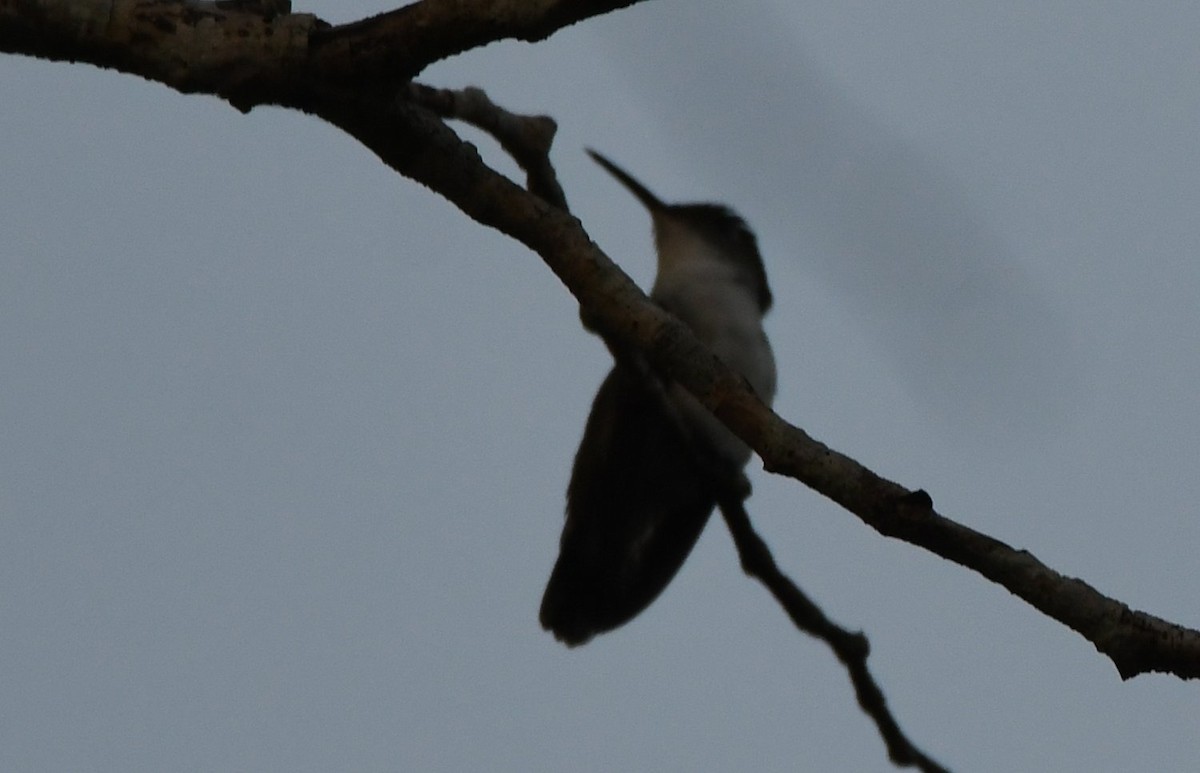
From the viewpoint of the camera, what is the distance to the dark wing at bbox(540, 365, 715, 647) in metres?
5.72

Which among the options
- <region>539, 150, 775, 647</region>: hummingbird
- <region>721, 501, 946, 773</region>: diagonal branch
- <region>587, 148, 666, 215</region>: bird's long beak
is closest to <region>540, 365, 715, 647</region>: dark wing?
<region>539, 150, 775, 647</region>: hummingbird

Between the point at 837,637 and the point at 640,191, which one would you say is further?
the point at 640,191

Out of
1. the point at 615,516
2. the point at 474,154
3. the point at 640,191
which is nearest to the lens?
the point at 474,154

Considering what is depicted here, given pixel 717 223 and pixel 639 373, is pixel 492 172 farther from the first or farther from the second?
pixel 717 223

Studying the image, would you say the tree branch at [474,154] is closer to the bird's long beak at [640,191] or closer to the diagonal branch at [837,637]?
the diagonal branch at [837,637]

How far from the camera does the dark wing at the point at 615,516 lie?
5.72 meters

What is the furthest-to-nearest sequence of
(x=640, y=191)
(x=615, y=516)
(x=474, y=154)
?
1. (x=640, y=191)
2. (x=615, y=516)
3. (x=474, y=154)

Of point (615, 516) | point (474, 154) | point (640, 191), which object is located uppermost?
point (640, 191)

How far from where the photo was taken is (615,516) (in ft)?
19.2

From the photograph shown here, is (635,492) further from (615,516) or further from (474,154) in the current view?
(474,154)

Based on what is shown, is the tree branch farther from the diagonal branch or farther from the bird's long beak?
→ the bird's long beak

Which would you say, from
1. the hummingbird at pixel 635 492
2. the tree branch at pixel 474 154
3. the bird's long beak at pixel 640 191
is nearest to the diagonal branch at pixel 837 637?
the tree branch at pixel 474 154

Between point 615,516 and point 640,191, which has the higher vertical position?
point 640,191

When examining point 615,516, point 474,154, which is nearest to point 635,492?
point 615,516
